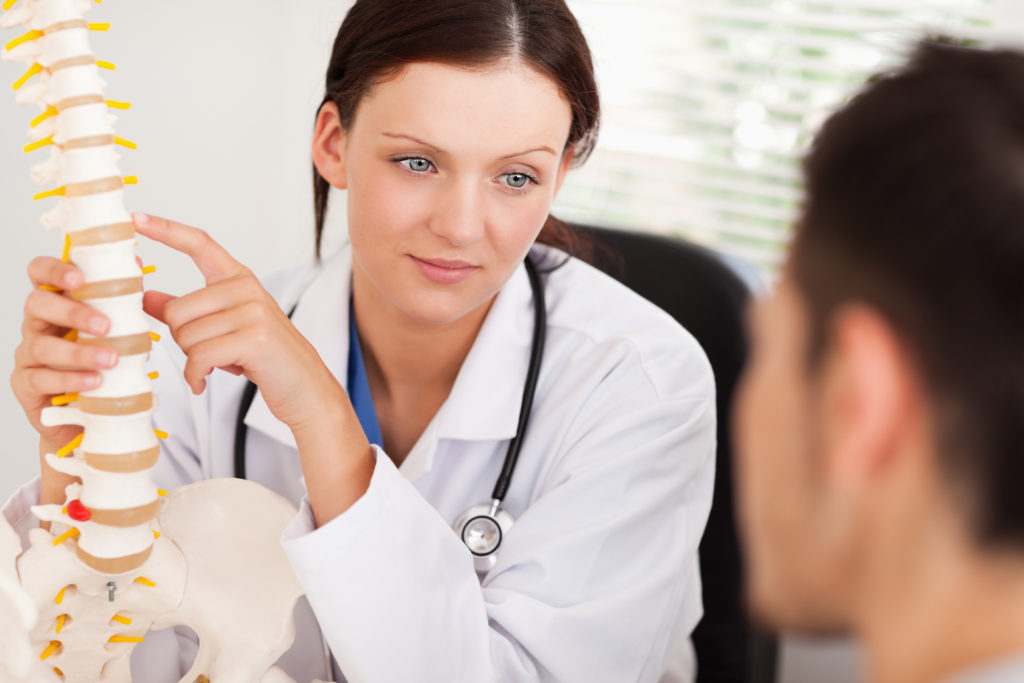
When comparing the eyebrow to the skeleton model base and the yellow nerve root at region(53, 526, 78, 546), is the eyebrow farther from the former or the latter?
the yellow nerve root at region(53, 526, 78, 546)

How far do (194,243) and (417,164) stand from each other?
11.7 inches

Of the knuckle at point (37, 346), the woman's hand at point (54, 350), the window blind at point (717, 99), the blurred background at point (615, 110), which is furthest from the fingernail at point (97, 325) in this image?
the window blind at point (717, 99)

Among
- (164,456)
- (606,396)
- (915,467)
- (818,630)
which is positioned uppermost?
(915,467)

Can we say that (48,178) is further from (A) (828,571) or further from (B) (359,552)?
(A) (828,571)

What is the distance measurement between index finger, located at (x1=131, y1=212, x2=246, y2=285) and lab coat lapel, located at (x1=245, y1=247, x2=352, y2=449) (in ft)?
1.01

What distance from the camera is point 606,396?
3.42 ft

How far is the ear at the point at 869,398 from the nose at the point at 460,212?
55 centimetres

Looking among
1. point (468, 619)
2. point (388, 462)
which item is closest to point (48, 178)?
point (388, 462)

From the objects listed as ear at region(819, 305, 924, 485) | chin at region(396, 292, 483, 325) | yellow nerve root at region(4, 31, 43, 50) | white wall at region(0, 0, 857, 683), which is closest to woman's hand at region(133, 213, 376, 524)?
yellow nerve root at region(4, 31, 43, 50)

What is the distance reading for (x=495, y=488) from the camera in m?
1.02

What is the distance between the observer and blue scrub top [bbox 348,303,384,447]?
3.76 feet

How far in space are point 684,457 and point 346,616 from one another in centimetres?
38

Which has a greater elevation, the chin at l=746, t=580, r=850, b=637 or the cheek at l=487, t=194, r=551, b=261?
the chin at l=746, t=580, r=850, b=637

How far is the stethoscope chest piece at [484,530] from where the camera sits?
0.97 m
